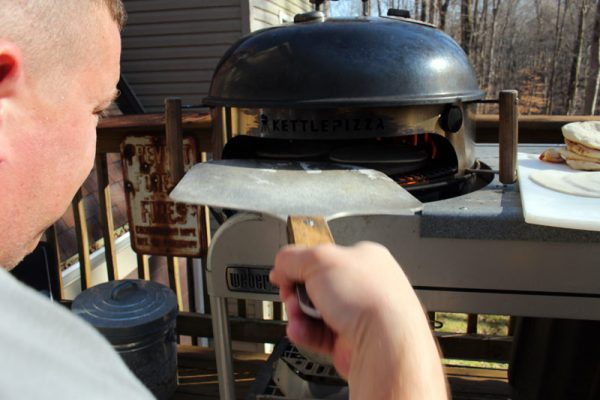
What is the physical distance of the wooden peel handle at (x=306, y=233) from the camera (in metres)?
0.79

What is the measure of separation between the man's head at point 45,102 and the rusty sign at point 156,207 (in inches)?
62.7

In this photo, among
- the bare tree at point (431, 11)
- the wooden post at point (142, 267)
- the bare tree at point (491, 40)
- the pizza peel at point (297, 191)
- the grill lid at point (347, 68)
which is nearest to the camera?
the pizza peel at point (297, 191)

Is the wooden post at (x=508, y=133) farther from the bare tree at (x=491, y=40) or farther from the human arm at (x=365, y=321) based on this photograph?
the bare tree at (x=491, y=40)

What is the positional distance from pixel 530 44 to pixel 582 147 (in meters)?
26.1

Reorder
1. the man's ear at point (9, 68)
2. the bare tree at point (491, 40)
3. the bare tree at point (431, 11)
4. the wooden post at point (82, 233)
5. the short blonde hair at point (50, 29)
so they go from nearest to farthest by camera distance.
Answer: the man's ear at point (9, 68) < the short blonde hair at point (50, 29) < the wooden post at point (82, 233) < the bare tree at point (431, 11) < the bare tree at point (491, 40)

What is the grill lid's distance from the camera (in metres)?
1.53

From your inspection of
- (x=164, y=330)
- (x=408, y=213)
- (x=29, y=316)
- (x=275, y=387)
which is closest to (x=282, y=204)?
(x=408, y=213)

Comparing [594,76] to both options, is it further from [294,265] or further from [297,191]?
[294,265]

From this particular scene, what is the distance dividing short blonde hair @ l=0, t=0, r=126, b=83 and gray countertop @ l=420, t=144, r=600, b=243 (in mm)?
950

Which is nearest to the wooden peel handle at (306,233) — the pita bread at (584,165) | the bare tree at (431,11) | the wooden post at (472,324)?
the pita bread at (584,165)

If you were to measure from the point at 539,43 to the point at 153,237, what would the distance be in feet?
81.1

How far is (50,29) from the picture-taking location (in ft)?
2.34

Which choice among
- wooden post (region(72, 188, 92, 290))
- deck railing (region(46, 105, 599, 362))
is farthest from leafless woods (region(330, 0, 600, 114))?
wooden post (region(72, 188, 92, 290))

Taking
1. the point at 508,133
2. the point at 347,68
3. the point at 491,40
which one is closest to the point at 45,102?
the point at 347,68
